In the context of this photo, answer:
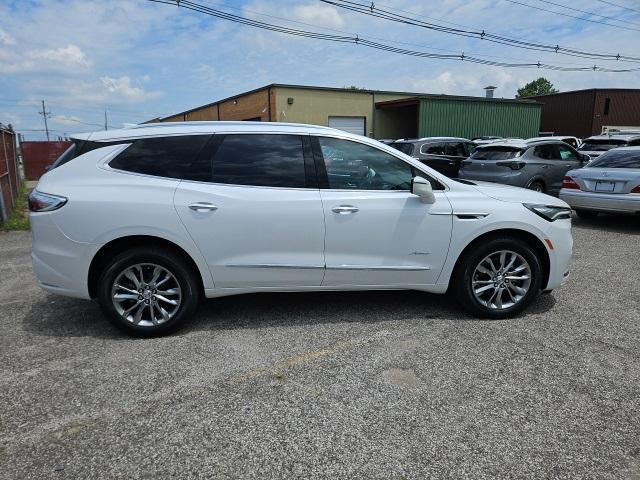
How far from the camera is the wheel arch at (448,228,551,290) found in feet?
13.9

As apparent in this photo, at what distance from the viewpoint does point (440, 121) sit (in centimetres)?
2447

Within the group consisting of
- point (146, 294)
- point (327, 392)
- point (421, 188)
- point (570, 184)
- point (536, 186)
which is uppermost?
point (421, 188)

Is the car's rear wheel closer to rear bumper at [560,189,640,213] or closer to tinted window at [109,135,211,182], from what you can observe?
rear bumper at [560,189,640,213]

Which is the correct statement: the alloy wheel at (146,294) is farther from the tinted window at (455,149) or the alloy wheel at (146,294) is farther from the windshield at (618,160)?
the tinted window at (455,149)

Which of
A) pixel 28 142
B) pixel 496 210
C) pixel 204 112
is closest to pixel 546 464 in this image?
pixel 496 210

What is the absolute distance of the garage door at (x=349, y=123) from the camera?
25.2 metres

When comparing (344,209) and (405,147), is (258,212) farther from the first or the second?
(405,147)

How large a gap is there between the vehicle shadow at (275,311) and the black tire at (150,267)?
0.16 meters

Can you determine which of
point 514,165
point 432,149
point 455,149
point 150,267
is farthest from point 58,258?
point 455,149

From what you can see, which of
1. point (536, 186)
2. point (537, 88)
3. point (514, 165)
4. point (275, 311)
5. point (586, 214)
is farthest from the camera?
point (537, 88)

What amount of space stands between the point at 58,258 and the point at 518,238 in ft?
12.9

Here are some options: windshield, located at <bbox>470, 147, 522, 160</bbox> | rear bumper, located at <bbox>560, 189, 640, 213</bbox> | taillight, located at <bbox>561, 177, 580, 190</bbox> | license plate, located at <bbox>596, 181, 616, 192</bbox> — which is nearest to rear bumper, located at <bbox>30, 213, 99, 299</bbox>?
rear bumper, located at <bbox>560, 189, 640, 213</bbox>

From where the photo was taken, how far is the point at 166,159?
3900 millimetres

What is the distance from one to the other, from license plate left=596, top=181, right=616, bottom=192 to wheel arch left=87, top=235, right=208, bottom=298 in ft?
→ 25.4
